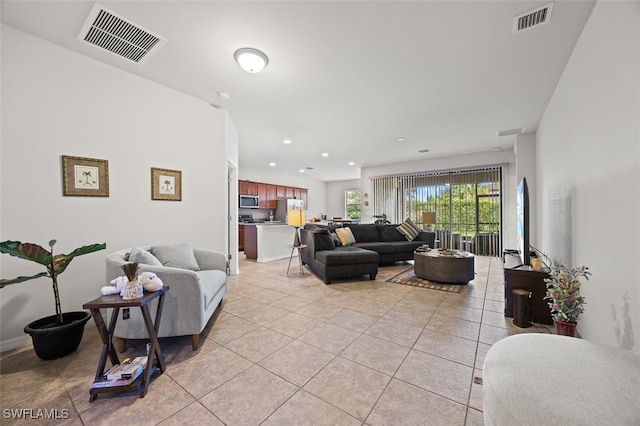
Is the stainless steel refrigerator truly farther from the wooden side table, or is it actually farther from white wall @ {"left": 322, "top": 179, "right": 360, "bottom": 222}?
the wooden side table

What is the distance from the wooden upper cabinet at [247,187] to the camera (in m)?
7.81

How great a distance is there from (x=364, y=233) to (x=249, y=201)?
160 inches

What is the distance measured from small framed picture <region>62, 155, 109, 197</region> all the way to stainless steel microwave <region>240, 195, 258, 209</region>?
5.03 metres

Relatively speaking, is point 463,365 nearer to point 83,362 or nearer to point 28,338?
point 83,362

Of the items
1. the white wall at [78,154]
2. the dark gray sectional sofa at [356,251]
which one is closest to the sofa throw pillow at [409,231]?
the dark gray sectional sofa at [356,251]

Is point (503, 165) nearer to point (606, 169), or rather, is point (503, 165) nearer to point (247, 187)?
point (606, 169)

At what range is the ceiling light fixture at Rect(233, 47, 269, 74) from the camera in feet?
7.68

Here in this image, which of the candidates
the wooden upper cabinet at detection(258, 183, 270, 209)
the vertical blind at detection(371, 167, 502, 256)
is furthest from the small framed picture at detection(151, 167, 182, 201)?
the vertical blind at detection(371, 167, 502, 256)

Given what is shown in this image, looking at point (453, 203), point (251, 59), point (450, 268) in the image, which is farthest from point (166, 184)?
point (453, 203)

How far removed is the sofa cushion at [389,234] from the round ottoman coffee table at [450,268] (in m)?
1.82

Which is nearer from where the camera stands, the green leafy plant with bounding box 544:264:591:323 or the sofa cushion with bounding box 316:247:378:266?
the green leafy plant with bounding box 544:264:591:323

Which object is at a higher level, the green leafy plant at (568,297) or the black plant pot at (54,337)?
the green leafy plant at (568,297)

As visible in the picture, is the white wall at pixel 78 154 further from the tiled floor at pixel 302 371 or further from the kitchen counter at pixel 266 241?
the kitchen counter at pixel 266 241

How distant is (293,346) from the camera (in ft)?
6.96
